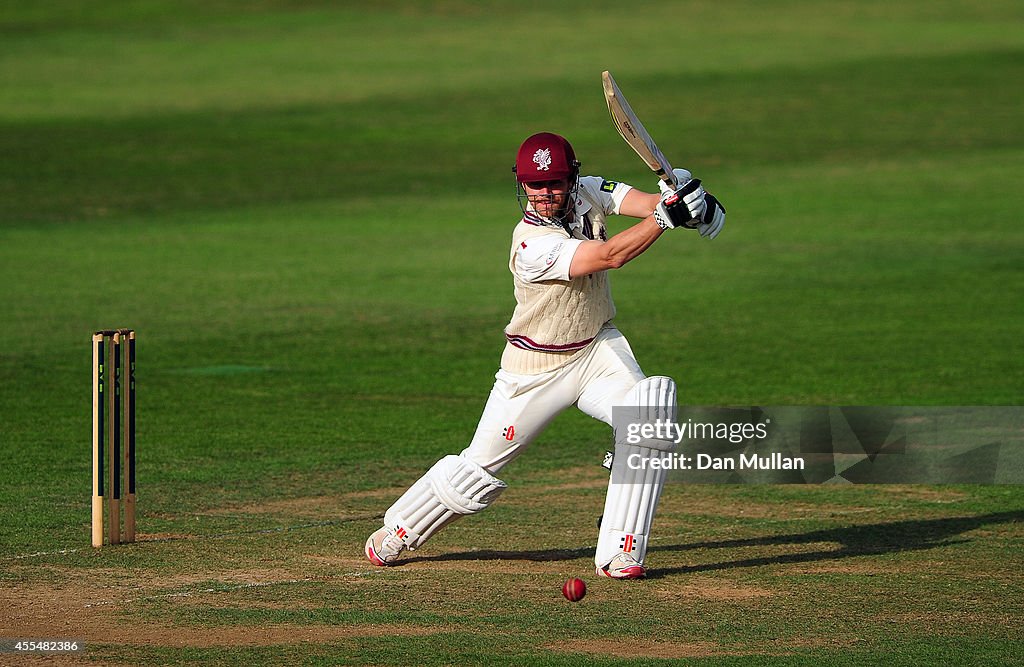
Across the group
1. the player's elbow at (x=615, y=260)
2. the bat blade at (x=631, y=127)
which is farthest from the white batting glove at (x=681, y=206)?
the bat blade at (x=631, y=127)

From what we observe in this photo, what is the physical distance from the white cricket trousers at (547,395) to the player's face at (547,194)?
24.8 inches

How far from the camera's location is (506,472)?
35.7ft

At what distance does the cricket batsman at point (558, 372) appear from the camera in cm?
799

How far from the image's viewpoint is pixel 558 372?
27.0 ft

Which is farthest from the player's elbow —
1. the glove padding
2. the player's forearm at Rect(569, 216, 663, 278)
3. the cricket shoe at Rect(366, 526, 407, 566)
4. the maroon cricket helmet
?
the cricket shoe at Rect(366, 526, 407, 566)

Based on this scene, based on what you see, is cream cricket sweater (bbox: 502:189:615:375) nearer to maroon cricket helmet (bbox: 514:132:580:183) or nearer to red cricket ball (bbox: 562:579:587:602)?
maroon cricket helmet (bbox: 514:132:580:183)

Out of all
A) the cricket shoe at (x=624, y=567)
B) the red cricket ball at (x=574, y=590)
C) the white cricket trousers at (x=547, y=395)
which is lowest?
the red cricket ball at (x=574, y=590)

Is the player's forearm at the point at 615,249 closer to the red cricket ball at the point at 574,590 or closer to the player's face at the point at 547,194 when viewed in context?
the player's face at the point at 547,194

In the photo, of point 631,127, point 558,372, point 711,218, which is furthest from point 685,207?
point 558,372

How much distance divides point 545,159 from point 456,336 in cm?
800

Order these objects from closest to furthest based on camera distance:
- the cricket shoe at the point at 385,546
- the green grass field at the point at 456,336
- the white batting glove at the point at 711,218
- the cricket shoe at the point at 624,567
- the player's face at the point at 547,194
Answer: the green grass field at the point at 456,336 < the white batting glove at the point at 711,218 < the cricket shoe at the point at 624,567 < the player's face at the point at 547,194 < the cricket shoe at the point at 385,546

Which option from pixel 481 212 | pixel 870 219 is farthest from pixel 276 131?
pixel 870 219

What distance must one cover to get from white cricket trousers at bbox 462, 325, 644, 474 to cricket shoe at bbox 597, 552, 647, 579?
0.63 metres

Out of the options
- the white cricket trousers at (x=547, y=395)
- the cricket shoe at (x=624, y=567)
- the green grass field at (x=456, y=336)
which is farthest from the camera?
the white cricket trousers at (x=547, y=395)
